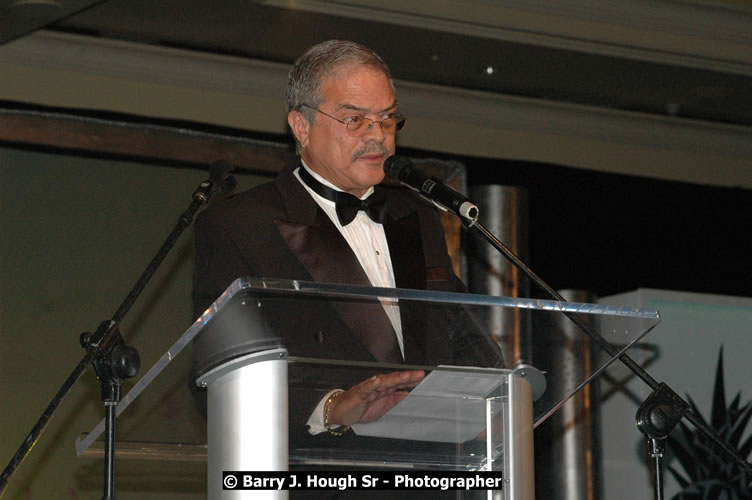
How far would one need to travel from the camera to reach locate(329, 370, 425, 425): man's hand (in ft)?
4.84

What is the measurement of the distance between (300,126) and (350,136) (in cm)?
18

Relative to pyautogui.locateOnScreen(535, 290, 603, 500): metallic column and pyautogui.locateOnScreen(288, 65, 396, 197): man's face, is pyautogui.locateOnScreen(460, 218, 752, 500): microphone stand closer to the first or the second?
pyautogui.locateOnScreen(288, 65, 396, 197): man's face

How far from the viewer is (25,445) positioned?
90.3 inches

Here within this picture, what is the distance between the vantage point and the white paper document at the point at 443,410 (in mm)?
1527

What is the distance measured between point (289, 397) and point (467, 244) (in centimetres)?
372

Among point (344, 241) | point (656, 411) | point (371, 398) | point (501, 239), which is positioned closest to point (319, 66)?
point (344, 241)

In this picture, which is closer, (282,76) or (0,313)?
(0,313)

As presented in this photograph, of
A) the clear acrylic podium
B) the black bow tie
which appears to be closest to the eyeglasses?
the black bow tie

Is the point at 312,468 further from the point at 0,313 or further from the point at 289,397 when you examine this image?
the point at 0,313

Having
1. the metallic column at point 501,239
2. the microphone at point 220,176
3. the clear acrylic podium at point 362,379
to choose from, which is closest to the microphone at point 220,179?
the microphone at point 220,176

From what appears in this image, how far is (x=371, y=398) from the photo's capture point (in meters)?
1.49

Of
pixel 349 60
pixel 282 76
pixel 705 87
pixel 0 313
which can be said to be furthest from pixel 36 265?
pixel 705 87

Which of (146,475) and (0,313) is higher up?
(0,313)

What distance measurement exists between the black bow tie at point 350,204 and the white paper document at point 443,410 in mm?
739
